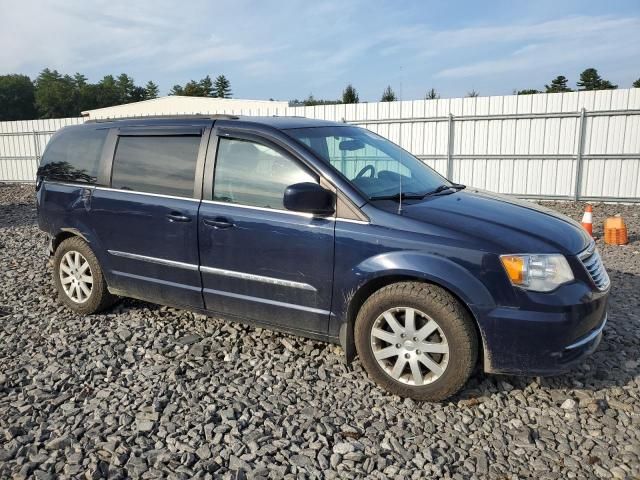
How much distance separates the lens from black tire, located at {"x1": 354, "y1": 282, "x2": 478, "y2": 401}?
9.75 ft

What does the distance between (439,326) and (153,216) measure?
246 centimetres

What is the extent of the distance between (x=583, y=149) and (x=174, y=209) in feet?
35.4

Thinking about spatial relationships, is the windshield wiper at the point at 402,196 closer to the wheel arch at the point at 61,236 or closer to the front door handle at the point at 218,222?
Result: the front door handle at the point at 218,222

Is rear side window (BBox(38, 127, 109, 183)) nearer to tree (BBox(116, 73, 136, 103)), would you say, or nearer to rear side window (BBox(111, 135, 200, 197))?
rear side window (BBox(111, 135, 200, 197))

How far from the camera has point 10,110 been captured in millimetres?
84000

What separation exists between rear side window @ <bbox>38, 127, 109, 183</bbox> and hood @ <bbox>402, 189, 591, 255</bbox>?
9.85 ft

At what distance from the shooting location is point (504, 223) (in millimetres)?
3201

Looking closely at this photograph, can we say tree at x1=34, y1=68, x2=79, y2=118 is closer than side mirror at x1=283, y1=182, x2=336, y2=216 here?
No

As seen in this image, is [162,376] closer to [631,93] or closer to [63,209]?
[63,209]

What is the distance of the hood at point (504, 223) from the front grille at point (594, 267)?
5 centimetres

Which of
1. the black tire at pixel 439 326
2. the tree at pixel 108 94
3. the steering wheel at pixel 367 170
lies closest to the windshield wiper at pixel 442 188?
the steering wheel at pixel 367 170

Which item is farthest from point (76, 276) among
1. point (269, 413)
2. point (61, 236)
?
point (269, 413)

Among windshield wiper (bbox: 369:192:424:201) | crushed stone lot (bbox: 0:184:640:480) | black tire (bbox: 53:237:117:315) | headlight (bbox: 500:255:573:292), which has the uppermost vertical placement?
windshield wiper (bbox: 369:192:424:201)

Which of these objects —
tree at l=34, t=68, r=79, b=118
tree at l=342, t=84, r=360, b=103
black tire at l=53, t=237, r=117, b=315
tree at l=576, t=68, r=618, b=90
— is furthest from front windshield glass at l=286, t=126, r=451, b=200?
tree at l=34, t=68, r=79, b=118
